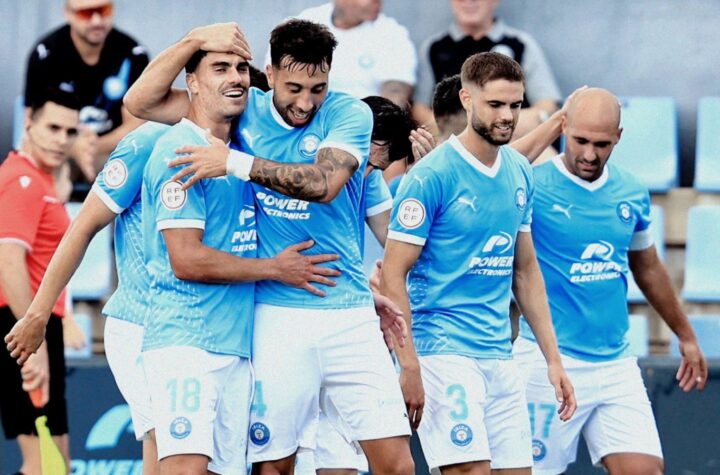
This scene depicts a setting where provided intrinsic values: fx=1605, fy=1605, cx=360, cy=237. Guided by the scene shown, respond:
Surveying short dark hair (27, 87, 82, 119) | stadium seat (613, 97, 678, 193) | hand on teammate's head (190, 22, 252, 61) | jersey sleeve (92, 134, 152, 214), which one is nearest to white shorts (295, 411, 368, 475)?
jersey sleeve (92, 134, 152, 214)

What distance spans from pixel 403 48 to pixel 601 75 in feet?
5.19

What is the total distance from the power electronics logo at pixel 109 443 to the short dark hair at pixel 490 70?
3084 millimetres

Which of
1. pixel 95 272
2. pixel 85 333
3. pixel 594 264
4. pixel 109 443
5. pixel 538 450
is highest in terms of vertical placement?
pixel 594 264

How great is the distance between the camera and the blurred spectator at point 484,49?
33.4 feet

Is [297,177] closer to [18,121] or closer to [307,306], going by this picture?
[307,306]

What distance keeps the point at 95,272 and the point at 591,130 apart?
385 centimetres

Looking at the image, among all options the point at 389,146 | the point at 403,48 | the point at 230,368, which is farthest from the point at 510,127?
the point at 403,48

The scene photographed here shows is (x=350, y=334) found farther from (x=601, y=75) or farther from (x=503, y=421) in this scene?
(x=601, y=75)

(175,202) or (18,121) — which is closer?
(175,202)

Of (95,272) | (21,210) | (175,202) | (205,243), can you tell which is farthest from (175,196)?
(95,272)

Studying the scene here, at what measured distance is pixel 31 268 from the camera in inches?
322

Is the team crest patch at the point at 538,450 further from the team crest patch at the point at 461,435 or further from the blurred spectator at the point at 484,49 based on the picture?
the blurred spectator at the point at 484,49

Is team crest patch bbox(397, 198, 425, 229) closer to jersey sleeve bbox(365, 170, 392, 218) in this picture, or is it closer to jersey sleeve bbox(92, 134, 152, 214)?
jersey sleeve bbox(365, 170, 392, 218)

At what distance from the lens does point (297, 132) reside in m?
6.20
